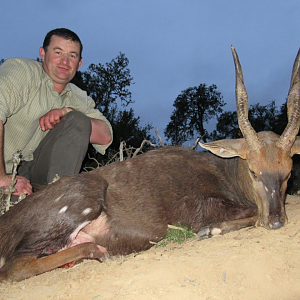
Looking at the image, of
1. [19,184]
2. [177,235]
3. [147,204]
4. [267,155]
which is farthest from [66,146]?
[267,155]

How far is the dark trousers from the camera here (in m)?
4.77

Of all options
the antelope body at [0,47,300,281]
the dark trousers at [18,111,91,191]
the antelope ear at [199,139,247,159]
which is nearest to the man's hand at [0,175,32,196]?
the dark trousers at [18,111,91,191]

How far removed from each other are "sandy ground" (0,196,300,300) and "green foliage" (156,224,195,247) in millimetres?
382

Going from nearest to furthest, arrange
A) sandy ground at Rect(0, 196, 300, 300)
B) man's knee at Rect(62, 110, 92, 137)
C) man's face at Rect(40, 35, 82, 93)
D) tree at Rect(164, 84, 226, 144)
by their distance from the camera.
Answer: sandy ground at Rect(0, 196, 300, 300)
man's knee at Rect(62, 110, 92, 137)
man's face at Rect(40, 35, 82, 93)
tree at Rect(164, 84, 226, 144)

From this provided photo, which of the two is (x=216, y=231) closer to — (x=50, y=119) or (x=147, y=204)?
(x=147, y=204)

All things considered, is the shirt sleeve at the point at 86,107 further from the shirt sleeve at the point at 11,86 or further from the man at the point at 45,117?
the shirt sleeve at the point at 11,86

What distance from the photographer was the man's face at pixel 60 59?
5047mm

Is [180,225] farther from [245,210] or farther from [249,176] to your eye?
[249,176]

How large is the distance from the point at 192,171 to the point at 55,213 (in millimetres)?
1786

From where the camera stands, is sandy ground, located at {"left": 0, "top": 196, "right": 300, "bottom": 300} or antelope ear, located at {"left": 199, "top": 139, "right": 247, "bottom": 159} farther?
antelope ear, located at {"left": 199, "top": 139, "right": 247, "bottom": 159}

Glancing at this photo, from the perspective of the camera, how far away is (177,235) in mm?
3650

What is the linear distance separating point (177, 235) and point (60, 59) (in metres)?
3.37

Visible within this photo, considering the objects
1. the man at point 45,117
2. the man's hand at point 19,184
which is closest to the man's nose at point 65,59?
the man at point 45,117

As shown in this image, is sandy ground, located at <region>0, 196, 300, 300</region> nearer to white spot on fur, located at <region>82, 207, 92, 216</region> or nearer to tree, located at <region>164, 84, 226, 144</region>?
white spot on fur, located at <region>82, 207, 92, 216</region>
